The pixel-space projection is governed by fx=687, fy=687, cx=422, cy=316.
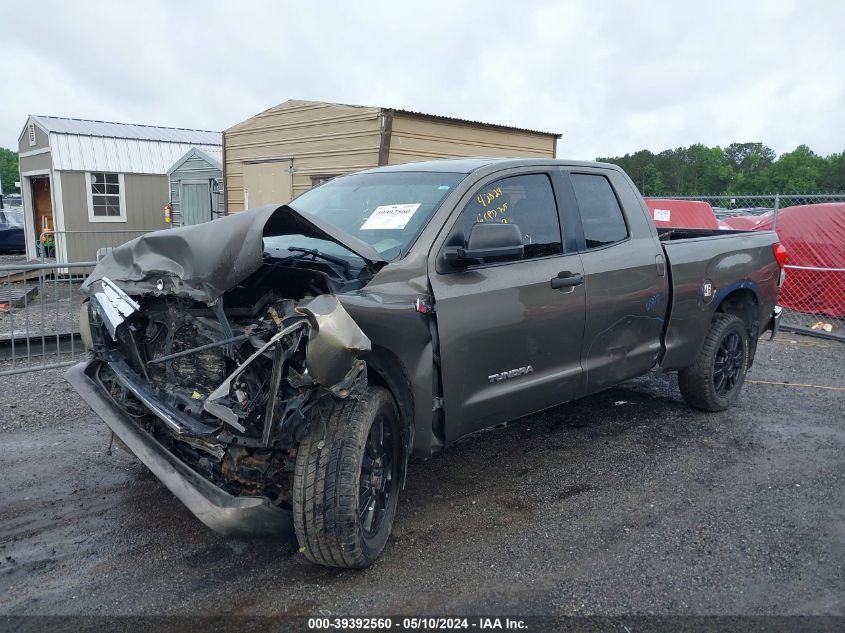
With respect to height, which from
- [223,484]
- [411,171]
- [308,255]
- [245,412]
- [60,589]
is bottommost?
[60,589]

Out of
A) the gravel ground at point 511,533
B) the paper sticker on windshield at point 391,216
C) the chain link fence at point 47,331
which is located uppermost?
the paper sticker on windshield at point 391,216

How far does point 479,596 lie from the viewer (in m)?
3.05

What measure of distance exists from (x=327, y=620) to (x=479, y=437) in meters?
2.41

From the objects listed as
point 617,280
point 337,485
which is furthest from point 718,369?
point 337,485

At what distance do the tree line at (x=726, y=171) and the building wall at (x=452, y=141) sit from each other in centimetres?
3050

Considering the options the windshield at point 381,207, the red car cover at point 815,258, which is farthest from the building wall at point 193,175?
the windshield at point 381,207

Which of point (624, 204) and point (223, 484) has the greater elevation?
point (624, 204)

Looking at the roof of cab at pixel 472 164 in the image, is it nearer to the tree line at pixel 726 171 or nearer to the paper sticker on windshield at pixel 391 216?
the paper sticker on windshield at pixel 391 216

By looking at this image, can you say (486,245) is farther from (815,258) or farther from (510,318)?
(815,258)

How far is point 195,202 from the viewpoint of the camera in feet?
60.2

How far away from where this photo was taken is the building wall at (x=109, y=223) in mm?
18812

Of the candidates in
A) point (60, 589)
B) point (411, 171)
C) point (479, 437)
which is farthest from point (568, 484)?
point (60, 589)

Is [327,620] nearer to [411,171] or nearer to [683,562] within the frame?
[683,562]

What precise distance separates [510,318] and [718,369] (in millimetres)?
2754
